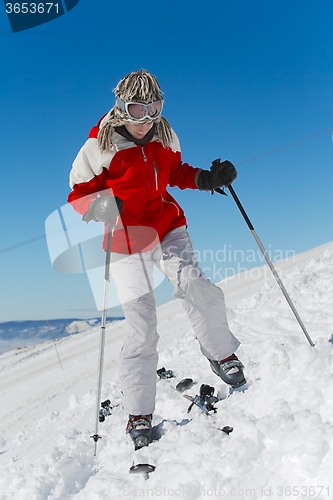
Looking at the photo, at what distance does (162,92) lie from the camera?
3529 millimetres

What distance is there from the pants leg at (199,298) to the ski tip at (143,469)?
122 centimetres

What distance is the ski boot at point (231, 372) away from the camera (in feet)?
11.2

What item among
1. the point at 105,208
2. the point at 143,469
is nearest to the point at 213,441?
the point at 143,469

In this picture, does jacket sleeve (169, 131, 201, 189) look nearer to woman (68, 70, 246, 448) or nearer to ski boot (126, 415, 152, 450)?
woman (68, 70, 246, 448)

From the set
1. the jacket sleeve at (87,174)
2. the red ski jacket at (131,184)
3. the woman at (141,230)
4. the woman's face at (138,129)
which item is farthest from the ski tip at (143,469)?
the woman's face at (138,129)

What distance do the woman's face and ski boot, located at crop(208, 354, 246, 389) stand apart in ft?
6.40

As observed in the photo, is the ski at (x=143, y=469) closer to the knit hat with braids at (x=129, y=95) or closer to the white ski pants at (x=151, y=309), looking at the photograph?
the white ski pants at (x=151, y=309)

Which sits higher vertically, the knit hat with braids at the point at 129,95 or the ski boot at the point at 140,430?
the knit hat with braids at the point at 129,95

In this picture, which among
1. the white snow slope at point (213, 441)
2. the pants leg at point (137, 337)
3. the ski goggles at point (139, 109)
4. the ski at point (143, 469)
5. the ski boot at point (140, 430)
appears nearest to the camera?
the white snow slope at point (213, 441)

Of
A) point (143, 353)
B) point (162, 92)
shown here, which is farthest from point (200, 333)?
point (162, 92)

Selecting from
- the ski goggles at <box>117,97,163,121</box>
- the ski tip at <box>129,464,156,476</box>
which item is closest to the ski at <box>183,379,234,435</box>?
the ski tip at <box>129,464,156,476</box>

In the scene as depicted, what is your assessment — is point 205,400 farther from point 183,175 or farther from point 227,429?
point 183,175

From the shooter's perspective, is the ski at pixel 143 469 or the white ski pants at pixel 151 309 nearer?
the ski at pixel 143 469

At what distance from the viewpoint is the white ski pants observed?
323 centimetres
